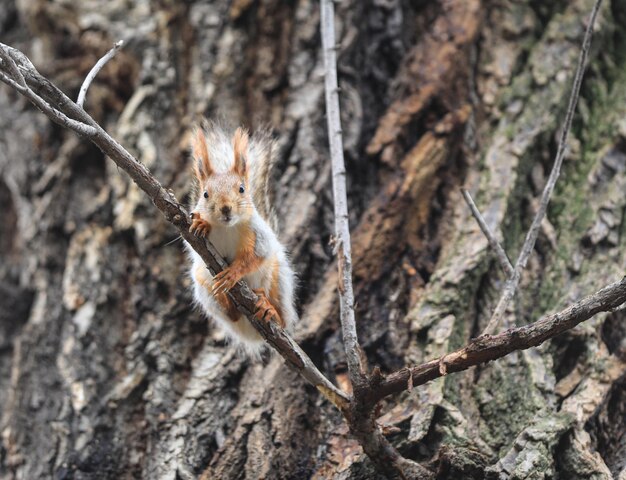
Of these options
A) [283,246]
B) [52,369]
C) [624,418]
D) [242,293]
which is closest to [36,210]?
[52,369]

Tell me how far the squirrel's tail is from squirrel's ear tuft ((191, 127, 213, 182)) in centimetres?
24

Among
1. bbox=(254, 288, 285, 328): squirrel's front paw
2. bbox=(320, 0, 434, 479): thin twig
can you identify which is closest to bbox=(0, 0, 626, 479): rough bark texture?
bbox=(320, 0, 434, 479): thin twig

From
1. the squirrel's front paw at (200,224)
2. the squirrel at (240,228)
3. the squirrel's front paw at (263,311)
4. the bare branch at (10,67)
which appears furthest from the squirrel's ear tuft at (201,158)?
the bare branch at (10,67)

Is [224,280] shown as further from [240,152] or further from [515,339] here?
[515,339]

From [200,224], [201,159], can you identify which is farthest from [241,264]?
[201,159]

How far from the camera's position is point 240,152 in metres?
2.70

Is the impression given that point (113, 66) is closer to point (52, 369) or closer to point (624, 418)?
point (52, 369)

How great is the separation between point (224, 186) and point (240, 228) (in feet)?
0.52

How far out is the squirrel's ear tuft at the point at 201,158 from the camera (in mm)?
2600

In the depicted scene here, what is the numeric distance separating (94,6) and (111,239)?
49.9 inches

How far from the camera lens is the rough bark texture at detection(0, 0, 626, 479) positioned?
2625mm

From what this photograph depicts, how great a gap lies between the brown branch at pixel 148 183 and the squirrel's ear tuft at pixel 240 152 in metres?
0.54

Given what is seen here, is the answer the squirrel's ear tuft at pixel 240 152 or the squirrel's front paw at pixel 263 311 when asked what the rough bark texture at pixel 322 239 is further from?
the squirrel's front paw at pixel 263 311

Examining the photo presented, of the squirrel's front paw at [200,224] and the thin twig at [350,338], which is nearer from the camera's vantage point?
the thin twig at [350,338]
